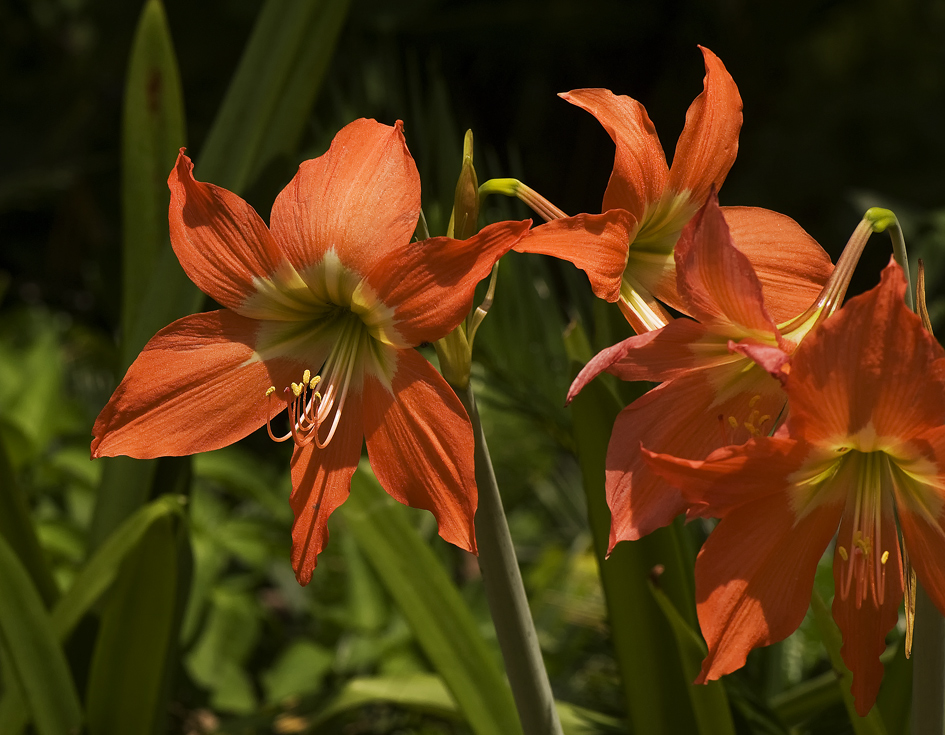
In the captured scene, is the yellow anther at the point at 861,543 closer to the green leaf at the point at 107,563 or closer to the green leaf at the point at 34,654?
the green leaf at the point at 107,563

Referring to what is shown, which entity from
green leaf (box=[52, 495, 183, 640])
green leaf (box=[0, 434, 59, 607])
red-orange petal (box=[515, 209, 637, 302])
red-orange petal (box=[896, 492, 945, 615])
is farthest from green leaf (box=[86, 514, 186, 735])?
red-orange petal (box=[896, 492, 945, 615])

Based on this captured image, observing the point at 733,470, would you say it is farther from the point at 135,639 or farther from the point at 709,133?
the point at 135,639

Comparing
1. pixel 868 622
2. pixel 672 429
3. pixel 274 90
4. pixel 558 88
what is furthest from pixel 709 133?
pixel 558 88

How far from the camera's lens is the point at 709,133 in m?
0.49

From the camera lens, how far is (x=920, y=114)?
2162 millimetres

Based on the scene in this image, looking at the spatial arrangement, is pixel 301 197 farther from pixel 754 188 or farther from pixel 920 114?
pixel 920 114

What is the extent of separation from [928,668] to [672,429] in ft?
0.70

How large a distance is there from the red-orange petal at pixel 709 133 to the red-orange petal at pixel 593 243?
0.18 ft

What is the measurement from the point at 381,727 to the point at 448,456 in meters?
0.74

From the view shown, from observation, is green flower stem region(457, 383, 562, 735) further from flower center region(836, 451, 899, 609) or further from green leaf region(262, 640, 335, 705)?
green leaf region(262, 640, 335, 705)

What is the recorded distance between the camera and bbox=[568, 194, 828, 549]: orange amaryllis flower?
0.41 meters

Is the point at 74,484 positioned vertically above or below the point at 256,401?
below

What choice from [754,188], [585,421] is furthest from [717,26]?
[585,421]

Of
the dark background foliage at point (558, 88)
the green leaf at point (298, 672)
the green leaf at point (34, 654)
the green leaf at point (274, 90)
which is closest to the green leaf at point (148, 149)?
the green leaf at point (274, 90)
